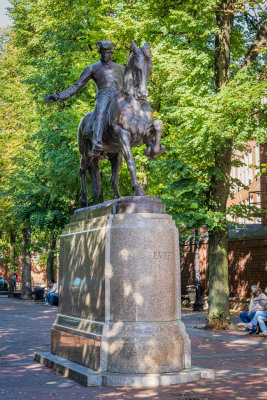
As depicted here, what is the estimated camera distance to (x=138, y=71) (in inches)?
409

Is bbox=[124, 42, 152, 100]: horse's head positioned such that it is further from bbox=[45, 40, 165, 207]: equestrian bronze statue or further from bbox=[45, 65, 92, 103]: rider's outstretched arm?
bbox=[45, 65, 92, 103]: rider's outstretched arm

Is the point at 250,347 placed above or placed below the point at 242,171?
below

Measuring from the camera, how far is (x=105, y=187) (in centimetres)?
2636

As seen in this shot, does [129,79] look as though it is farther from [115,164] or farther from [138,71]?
[115,164]

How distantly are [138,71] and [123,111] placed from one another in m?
0.72

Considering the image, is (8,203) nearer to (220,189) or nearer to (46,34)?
(46,34)

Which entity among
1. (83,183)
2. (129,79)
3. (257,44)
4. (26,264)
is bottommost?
(26,264)

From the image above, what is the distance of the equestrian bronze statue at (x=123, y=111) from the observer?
10.5 m

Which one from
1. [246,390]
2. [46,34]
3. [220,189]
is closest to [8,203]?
[46,34]

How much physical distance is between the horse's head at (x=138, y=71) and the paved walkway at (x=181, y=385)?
4824 millimetres

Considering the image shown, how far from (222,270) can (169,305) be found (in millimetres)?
9596

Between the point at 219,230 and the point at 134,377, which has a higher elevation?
the point at 219,230

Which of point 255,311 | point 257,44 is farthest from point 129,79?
point 257,44

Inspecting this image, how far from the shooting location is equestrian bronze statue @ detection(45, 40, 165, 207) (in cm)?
1047
